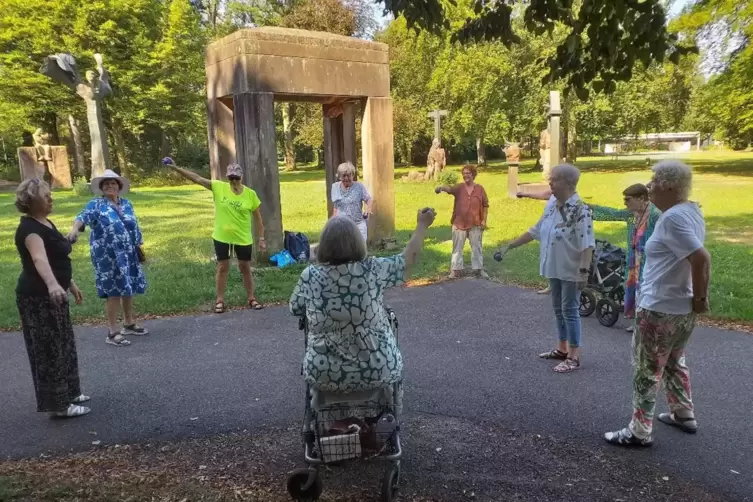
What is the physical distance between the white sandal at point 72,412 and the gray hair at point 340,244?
8.69 feet

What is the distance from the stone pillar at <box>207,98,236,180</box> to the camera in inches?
415

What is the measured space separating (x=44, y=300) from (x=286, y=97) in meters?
6.69

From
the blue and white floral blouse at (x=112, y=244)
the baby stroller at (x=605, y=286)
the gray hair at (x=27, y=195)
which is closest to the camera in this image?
the gray hair at (x=27, y=195)

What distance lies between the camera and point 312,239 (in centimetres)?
1348

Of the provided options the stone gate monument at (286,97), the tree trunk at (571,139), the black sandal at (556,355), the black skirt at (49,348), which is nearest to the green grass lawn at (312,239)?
the stone gate monument at (286,97)

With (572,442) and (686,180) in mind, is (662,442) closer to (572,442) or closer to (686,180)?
(572,442)

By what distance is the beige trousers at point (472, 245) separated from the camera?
923 centimetres

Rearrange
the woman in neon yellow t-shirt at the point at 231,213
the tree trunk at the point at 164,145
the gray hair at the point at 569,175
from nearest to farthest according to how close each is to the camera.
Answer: the gray hair at the point at 569,175 → the woman in neon yellow t-shirt at the point at 231,213 → the tree trunk at the point at 164,145

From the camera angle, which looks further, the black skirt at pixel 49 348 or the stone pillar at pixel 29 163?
the stone pillar at pixel 29 163

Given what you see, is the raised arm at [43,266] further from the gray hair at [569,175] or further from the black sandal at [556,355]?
the black sandal at [556,355]

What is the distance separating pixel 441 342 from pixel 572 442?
2.35m

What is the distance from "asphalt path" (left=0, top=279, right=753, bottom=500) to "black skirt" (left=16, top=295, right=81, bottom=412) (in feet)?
0.72

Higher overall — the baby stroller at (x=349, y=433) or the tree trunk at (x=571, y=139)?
the tree trunk at (x=571, y=139)

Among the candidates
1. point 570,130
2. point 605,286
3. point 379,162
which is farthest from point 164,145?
point 605,286
